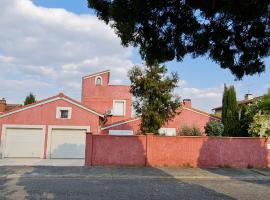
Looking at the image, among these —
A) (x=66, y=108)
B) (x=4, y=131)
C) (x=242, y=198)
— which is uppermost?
(x=66, y=108)

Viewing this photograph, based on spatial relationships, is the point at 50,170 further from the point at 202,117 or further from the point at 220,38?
the point at 202,117

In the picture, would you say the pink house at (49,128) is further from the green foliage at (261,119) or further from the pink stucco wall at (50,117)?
the green foliage at (261,119)

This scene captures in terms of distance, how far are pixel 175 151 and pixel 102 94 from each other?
17123 millimetres

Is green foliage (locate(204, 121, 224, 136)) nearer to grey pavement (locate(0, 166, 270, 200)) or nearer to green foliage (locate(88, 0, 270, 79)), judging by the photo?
grey pavement (locate(0, 166, 270, 200))

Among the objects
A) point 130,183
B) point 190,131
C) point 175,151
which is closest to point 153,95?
point 175,151

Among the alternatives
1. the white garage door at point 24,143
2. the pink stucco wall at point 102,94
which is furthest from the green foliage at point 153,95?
the pink stucco wall at point 102,94

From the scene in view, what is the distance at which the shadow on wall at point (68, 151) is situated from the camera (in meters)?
26.8

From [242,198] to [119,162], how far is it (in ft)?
33.7

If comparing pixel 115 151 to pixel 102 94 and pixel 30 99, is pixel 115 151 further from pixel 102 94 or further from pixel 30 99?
pixel 30 99

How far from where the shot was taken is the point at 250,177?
17125 mm

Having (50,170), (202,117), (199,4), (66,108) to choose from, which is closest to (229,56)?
(199,4)

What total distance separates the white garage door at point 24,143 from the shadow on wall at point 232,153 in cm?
1250

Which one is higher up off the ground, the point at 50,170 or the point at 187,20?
the point at 187,20

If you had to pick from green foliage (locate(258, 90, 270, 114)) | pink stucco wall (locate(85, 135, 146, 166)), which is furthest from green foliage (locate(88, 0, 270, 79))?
green foliage (locate(258, 90, 270, 114))
